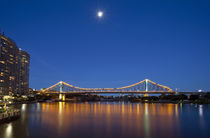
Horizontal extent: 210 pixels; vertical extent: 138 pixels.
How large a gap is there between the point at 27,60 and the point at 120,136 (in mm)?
159440

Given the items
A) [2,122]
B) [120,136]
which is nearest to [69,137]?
[120,136]

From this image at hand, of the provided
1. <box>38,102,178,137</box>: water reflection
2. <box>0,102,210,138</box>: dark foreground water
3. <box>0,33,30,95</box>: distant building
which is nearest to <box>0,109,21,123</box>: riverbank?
<box>0,102,210,138</box>: dark foreground water

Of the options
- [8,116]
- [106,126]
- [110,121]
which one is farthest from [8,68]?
[106,126]

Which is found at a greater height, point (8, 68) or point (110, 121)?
point (8, 68)

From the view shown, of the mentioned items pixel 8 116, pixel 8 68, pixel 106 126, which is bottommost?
pixel 106 126

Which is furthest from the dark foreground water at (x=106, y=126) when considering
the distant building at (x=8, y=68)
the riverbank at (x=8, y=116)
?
the distant building at (x=8, y=68)

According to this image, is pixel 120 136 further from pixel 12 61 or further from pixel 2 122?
pixel 12 61

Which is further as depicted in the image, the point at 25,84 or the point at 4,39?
the point at 25,84

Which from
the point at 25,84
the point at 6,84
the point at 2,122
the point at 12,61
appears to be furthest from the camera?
the point at 25,84

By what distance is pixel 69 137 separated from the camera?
2027 cm

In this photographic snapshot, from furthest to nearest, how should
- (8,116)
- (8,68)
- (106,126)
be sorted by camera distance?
(8,68) < (8,116) < (106,126)

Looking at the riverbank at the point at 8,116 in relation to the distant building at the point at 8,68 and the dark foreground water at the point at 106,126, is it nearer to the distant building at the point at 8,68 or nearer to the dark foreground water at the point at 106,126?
the dark foreground water at the point at 106,126

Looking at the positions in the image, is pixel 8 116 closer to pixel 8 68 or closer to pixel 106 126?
pixel 106 126

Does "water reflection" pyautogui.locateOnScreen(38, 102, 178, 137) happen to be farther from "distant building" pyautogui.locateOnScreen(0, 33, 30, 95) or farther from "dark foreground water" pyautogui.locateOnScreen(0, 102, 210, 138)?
"distant building" pyautogui.locateOnScreen(0, 33, 30, 95)
